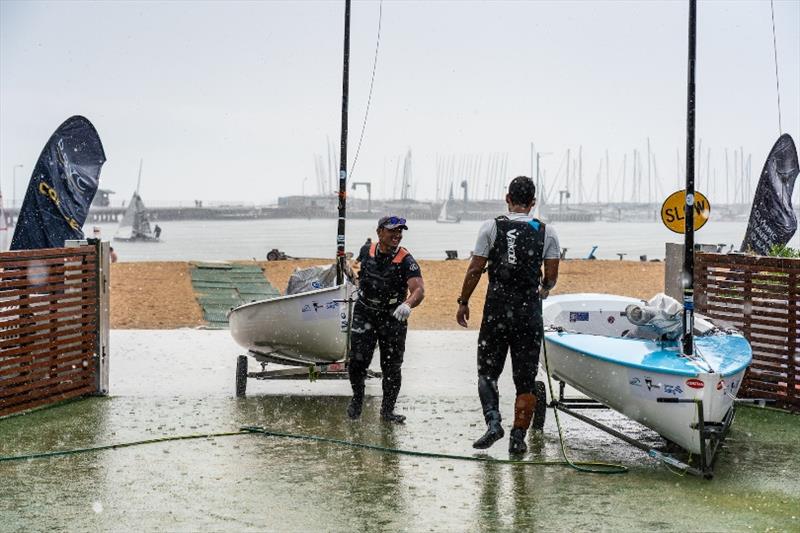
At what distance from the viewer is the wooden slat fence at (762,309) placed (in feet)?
34.4

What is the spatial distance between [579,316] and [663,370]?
2.98m

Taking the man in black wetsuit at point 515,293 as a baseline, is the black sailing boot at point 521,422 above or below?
below

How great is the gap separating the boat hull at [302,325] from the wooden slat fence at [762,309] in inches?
143

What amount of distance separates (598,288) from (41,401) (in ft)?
75.8

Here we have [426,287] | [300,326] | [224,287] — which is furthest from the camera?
[426,287]

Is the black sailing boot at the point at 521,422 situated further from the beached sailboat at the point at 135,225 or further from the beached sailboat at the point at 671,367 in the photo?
the beached sailboat at the point at 135,225

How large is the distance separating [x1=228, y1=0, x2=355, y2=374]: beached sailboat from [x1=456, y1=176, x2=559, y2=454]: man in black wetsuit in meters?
2.65

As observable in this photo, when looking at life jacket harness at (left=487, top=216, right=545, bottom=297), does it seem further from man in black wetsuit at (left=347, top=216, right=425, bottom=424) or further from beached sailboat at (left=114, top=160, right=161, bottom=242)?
beached sailboat at (left=114, top=160, right=161, bottom=242)

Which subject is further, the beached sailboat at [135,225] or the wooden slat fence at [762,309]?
the beached sailboat at [135,225]

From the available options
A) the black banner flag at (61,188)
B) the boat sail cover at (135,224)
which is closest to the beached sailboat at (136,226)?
the boat sail cover at (135,224)

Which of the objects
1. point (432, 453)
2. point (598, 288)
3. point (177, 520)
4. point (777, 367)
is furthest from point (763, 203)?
point (598, 288)

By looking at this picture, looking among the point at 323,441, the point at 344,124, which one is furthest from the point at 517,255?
the point at 344,124

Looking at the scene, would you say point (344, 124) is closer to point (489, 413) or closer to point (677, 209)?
point (677, 209)

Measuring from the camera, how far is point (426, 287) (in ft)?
97.0
